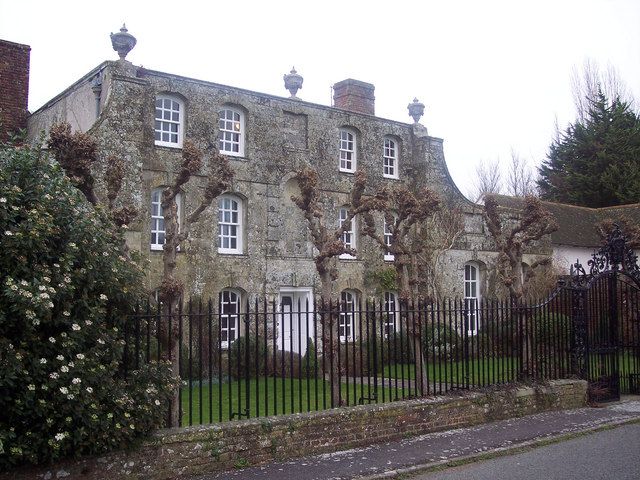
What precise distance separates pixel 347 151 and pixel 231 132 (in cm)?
461

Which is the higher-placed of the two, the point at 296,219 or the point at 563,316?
the point at 296,219

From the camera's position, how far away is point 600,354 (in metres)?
13.6

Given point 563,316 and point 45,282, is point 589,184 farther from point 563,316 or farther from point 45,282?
point 45,282

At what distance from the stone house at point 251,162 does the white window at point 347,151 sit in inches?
1.5

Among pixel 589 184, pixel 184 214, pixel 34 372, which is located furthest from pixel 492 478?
pixel 589 184

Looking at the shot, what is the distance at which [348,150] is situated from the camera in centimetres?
2286

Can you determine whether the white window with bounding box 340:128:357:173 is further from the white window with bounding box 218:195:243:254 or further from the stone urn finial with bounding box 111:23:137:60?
the stone urn finial with bounding box 111:23:137:60

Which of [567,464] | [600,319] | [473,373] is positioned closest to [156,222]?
[473,373]

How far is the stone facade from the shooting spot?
694 inches

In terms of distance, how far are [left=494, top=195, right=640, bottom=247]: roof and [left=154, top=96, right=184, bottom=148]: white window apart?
56.0 feet

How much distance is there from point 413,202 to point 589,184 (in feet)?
89.0

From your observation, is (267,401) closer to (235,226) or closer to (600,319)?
(600,319)

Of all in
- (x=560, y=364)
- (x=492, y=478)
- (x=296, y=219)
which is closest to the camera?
(x=492, y=478)

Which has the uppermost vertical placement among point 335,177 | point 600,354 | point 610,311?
point 335,177
